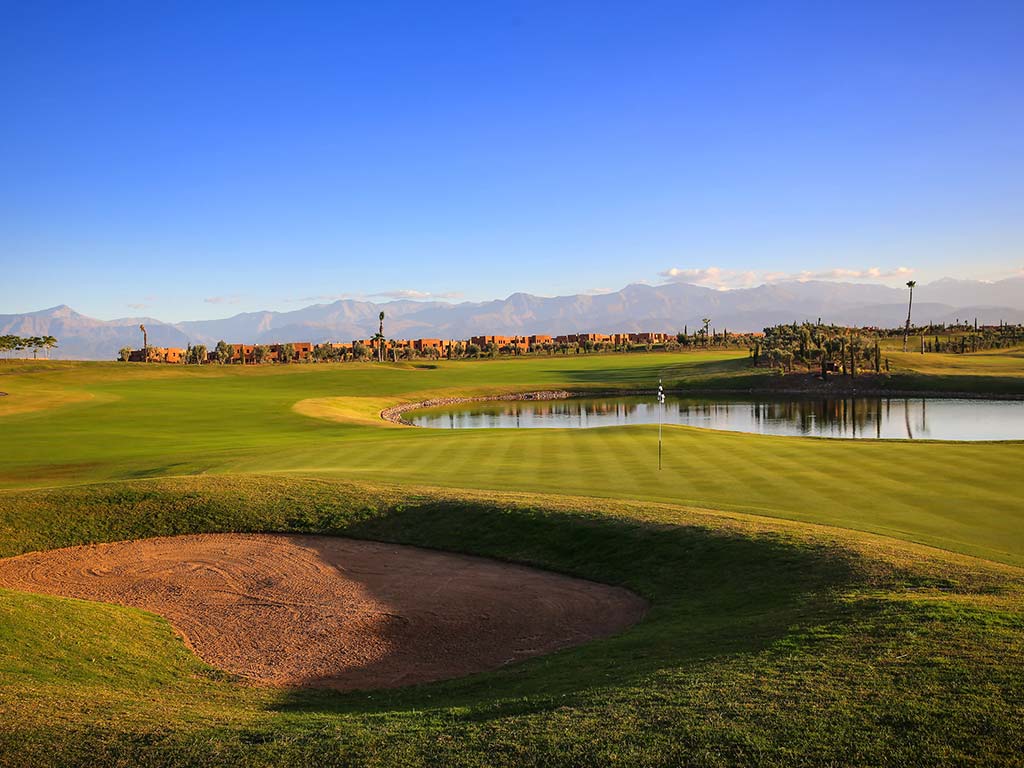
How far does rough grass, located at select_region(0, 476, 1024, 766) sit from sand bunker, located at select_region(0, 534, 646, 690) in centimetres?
79

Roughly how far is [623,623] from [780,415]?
5582 cm

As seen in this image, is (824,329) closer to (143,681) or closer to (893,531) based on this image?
(893,531)

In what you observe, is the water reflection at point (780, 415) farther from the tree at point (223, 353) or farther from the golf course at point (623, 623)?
the tree at point (223, 353)

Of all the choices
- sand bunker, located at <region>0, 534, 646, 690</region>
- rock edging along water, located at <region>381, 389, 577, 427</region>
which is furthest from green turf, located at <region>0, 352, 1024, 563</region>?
rock edging along water, located at <region>381, 389, 577, 427</region>

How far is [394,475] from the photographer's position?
25703mm

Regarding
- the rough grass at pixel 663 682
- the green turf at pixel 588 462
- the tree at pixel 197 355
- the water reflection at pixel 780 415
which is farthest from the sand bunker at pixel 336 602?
the tree at pixel 197 355

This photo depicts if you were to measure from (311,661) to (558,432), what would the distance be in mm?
27407

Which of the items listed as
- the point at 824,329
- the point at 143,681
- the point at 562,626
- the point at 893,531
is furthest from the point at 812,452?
the point at 824,329

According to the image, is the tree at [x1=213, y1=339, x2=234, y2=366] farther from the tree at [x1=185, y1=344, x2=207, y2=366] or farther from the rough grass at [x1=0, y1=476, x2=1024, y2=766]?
the rough grass at [x1=0, y1=476, x2=1024, y2=766]

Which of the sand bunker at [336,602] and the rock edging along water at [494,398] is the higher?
the sand bunker at [336,602]

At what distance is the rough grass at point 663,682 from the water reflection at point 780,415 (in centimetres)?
3668

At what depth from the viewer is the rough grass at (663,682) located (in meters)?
6.99

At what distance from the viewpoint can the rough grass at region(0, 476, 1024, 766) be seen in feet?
22.9


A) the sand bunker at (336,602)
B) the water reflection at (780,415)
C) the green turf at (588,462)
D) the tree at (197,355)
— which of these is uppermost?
the tree at (197,355)
